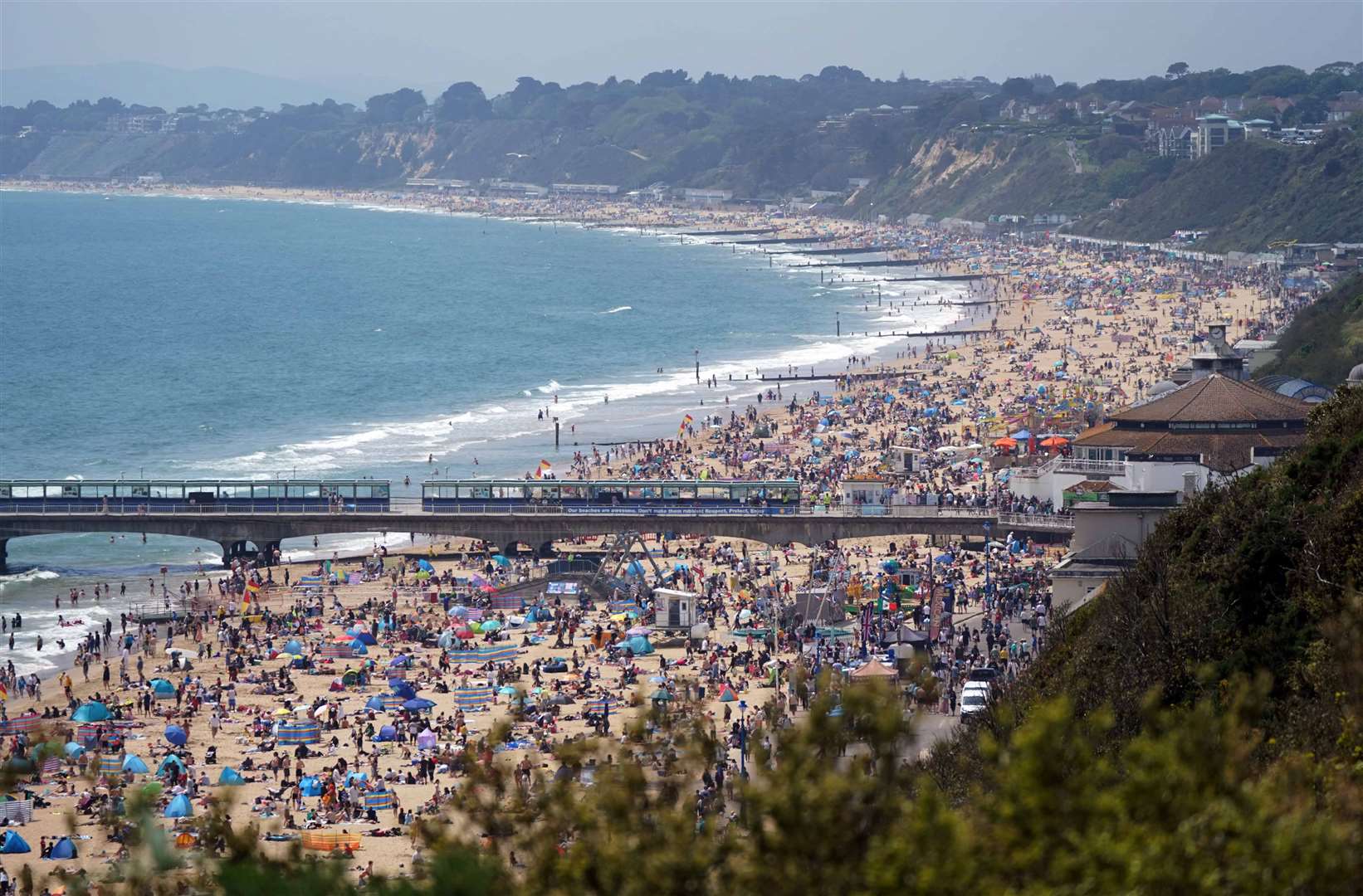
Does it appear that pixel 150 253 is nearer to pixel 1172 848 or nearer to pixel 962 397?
pixel 962 397

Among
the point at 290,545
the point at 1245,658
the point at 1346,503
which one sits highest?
the point at 1346,503

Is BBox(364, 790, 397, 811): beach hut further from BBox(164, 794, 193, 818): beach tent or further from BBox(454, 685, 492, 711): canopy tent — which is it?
BBox(454, 685, 492, 711): canopy tent

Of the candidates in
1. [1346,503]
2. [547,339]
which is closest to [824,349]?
[547,339]

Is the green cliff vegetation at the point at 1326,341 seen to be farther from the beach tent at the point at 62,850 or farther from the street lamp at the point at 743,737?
the beach tent at the point at 62,850

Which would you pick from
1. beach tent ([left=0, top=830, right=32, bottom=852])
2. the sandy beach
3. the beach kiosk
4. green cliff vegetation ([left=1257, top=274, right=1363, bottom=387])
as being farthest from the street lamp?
green cliff vegetation ([left=1257, top=274, right=1363, bottom=387])

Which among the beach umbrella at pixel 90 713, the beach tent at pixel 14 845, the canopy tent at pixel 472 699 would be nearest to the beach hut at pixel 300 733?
the canopy tent at pixel 472 699

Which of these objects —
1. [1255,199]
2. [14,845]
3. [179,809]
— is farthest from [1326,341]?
[1255,199]

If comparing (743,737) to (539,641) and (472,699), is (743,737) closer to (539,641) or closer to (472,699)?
(472,699)
